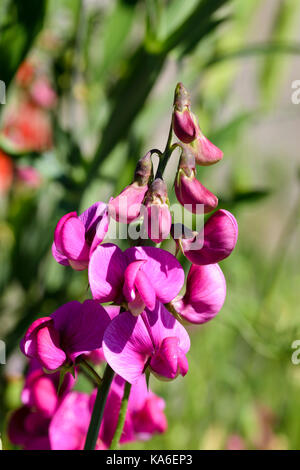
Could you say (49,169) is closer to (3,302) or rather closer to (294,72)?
(3,302)

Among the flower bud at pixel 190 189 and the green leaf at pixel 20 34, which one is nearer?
the flower bud at pixel 190 189

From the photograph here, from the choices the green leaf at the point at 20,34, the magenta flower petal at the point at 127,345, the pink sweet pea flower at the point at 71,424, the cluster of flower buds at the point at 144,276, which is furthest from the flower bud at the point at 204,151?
the green leaf at the point at 20,34

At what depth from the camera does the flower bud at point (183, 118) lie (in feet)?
1.03

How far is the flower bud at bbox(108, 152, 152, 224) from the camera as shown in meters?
0.31

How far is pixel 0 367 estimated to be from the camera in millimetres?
697

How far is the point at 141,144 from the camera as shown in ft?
2.30

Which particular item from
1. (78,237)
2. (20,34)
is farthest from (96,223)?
(20,34)

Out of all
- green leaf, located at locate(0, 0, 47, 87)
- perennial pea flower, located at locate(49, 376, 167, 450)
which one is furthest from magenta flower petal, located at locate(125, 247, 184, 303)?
green leaf, located at locate(0, 0, 47, 87)

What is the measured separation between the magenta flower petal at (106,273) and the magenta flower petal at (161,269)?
12mm

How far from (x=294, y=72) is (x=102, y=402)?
2.40 m

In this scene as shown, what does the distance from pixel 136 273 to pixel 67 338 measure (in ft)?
0.22

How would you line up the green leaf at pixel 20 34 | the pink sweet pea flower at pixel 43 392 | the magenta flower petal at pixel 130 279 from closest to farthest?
the magenta flower petal at pixel 130 279, the pink sweet pea flower at pixel 43 392, the green leaf at pixel 20 34

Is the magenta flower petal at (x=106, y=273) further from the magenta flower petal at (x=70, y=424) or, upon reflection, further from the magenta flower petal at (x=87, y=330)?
the magenta flower petal at (x=70, y=424)

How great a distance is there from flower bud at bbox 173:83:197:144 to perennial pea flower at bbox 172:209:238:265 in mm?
51
